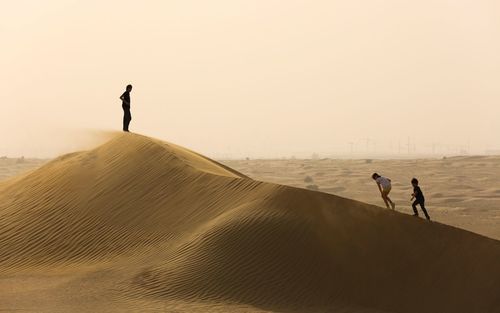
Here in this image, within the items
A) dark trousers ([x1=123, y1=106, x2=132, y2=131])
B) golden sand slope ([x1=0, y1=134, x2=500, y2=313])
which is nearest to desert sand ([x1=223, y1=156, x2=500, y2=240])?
golden sand slope ([x1=0, y1=134, x2=500, y2=313])

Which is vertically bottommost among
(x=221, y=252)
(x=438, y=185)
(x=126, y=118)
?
(x=438, y=185)

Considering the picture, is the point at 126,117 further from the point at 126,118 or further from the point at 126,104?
the point at 126,104

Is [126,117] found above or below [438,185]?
above

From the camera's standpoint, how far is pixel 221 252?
16.3m

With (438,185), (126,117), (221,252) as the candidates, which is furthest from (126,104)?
(438,185)

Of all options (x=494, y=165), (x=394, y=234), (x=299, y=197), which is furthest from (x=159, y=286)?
(x=494, y=165)

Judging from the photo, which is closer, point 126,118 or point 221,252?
point 221,252

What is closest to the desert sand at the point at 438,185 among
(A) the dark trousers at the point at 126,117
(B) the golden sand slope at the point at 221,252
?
(B) the golden sand slope at the point at 221,252

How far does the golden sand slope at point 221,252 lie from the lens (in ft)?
49.7

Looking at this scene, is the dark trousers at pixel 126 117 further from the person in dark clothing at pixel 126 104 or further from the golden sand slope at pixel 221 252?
the golden sand slope at pixel 221 252

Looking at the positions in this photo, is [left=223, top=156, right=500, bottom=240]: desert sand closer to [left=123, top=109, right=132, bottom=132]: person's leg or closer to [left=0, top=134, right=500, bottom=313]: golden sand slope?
[left=0, top=134, right=500, bottom=313]: golden sand slope

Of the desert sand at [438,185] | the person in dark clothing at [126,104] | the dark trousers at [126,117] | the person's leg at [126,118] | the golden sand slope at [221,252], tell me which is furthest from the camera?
the desert sand at [438,185]

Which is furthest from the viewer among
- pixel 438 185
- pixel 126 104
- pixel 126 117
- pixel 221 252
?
pixel 438 185

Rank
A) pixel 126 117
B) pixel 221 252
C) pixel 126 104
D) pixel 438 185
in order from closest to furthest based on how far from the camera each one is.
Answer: pixel 221 252, pixel 126 104, pixel 126 117, pixel 438 185
